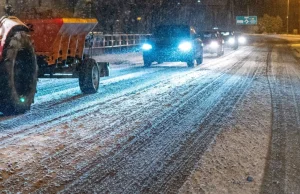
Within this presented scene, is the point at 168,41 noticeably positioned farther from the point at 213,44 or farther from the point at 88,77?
the point at 213,44

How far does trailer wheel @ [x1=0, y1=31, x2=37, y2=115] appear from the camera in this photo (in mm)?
8777

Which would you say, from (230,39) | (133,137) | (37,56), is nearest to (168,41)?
(37,56)

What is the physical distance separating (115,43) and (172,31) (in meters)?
11.5

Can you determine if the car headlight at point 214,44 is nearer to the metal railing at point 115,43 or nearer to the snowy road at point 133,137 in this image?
the metal railing at point 115,43

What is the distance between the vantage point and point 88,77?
1272 centimetres

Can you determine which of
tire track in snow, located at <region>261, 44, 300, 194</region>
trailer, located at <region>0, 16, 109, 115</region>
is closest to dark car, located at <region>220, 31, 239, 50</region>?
tire track in snow, located at <region>261, 44, 300, 194</region>

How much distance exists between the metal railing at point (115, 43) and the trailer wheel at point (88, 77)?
45.3 ft

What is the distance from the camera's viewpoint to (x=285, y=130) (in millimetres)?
8578

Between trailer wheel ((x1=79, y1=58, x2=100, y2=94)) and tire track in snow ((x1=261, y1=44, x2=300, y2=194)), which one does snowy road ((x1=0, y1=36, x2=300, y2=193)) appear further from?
trailer wheel ((x1=79, y1=58, x2=100, y2=94))

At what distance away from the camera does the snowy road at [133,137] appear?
227 inches

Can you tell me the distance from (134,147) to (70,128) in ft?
5.29

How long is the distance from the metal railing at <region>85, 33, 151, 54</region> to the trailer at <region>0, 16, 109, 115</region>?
14110mm

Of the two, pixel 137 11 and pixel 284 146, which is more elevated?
pixel 137 11

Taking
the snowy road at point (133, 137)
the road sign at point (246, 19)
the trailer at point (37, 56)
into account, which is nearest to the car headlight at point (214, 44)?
the snowy road at point (133, 137)
